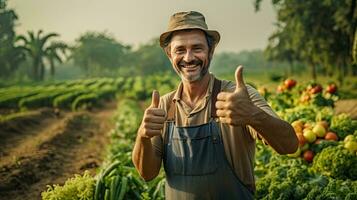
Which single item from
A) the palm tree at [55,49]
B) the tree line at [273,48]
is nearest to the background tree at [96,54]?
the tree line at [273,48]

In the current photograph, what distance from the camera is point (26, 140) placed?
1222 cm

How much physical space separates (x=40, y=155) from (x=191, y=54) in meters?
7.31

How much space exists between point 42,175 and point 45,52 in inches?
2027

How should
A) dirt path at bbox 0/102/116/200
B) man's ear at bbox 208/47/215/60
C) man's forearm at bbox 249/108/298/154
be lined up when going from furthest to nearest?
dirt path at bbox 0/102/116/200 → man's ear at bbox 208/47/215/60 → man's forearm at bbox 249/108/298/154

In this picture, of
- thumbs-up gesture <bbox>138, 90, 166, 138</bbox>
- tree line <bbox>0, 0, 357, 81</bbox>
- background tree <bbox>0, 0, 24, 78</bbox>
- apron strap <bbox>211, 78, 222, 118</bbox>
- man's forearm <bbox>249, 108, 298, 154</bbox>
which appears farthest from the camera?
background tree <bbox>0, 0, 24, 78</bbox>

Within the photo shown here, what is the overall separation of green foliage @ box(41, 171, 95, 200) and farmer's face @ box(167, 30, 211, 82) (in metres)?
2.13

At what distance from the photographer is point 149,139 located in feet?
8.11

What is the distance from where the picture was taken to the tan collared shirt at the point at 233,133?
7.89ft

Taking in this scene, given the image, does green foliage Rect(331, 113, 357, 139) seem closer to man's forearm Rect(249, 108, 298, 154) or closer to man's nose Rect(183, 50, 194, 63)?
man's forearm Rect(249, 108, 298, 154)

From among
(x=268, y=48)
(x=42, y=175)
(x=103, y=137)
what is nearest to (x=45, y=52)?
(x=268, y=48)

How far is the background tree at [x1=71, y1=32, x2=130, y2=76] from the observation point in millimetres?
78875

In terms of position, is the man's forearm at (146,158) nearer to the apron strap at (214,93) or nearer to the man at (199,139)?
the man at (199,139)

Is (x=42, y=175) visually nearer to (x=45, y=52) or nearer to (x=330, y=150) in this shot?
(x=330, y=150)

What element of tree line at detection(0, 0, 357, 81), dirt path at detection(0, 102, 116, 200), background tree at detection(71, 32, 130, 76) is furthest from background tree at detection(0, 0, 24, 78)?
dirt path at detection(0, 102, 116, 200)
